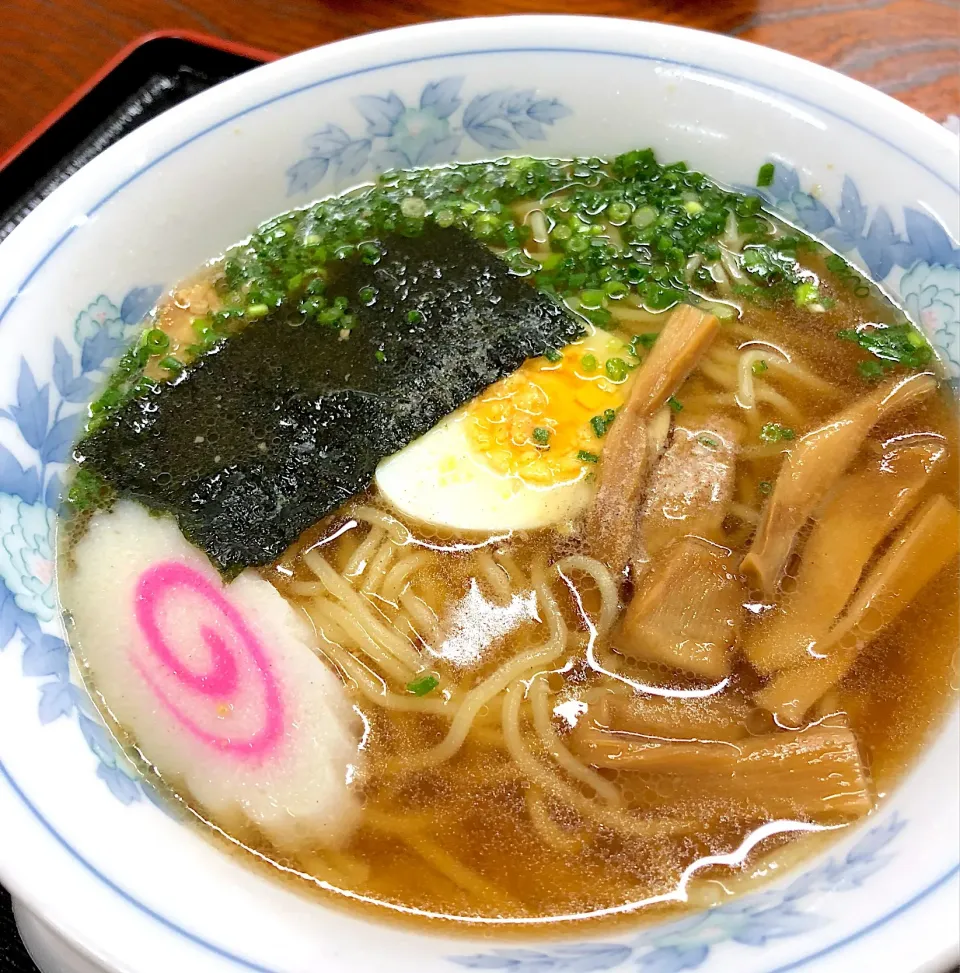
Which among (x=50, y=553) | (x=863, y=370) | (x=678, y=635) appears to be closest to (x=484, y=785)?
(x=678, y=635)

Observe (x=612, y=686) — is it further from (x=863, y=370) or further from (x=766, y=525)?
(x=863, y=370)

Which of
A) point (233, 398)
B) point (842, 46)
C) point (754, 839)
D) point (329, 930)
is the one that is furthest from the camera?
point (842, 46)

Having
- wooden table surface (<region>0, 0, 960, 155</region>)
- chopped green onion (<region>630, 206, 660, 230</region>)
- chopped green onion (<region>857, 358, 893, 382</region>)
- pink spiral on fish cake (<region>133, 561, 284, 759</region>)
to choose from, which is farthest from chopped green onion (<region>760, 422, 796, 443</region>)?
wooden table surface (<region>0, 0, 960, 155</region>)

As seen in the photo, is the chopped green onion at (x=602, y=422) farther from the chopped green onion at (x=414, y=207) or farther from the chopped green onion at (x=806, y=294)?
the chopped green onion at (x=414, y=207)

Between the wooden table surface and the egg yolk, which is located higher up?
the wooden table surface

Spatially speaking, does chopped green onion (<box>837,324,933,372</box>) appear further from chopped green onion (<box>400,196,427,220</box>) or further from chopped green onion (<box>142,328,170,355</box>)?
chopped green onion (<box>142,328,170,355</box>)

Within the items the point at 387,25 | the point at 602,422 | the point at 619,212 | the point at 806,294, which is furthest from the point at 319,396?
the point at 387,25

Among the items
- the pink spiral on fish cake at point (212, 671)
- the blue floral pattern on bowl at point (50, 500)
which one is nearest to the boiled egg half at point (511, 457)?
the pink spiral on fish cake at point (212, 671)
